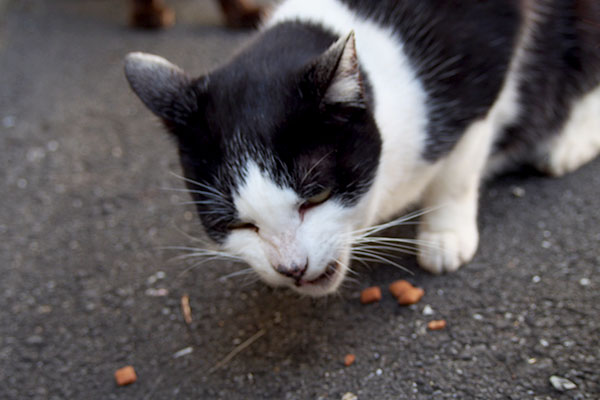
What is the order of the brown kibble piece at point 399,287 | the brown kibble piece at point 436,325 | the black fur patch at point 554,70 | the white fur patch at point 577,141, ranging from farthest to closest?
the white fur patch at point 577,141 → the black fur patch at point 554,70 → the brown kibble piece at point 399,287 → the brown kibble piece at point 436,325

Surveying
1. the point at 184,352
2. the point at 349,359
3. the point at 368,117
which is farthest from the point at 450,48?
the point at 184,352

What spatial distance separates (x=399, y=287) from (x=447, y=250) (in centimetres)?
16

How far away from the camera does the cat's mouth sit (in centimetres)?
113

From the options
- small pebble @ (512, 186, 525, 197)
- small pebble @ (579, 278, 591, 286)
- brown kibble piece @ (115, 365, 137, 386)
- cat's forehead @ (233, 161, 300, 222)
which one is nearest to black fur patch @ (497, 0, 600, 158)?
small pebble @ (512, 186, 525, 197)

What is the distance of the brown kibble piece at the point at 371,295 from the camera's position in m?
1.37

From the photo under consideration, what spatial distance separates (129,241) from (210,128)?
2.52ft

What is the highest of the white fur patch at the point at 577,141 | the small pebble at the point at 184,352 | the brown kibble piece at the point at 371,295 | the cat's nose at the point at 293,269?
the white fur patch at the point at 577,141

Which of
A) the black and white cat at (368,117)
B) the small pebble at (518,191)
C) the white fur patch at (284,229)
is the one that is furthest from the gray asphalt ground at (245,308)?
the white fur patch at (284,229)

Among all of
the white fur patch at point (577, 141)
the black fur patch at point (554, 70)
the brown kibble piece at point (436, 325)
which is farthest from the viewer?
the white fur patch at point (577, 141)

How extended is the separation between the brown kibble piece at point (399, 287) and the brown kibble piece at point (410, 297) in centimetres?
1

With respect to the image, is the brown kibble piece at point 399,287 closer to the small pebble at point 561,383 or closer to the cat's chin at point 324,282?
the cat's chin at point 324,282

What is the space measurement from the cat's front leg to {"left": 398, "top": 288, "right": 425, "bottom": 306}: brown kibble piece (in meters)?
0.10

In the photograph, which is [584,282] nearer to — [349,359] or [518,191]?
[518,191]

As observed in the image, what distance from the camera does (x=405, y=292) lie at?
4.43 ft
